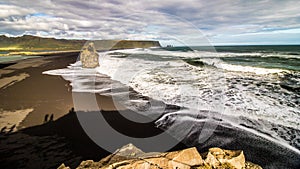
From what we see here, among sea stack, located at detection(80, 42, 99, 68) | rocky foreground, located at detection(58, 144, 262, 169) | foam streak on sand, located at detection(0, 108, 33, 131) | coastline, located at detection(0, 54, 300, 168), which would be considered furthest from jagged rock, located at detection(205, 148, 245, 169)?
sea stack, located at detection(80, 42, 99, 68)

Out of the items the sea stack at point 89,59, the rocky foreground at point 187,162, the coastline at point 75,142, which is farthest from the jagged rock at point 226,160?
the sea stack at point 89,59

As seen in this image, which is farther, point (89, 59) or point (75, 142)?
point (89, 59)

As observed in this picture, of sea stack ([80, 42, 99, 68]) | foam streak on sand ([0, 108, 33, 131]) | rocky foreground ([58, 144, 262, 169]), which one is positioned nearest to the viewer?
rocky foreground ([58, 144, 262, 169])

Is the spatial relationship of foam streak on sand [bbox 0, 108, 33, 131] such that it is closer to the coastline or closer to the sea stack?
the coastline

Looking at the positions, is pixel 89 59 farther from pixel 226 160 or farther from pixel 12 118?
pixel 226 160

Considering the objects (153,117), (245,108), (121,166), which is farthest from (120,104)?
(121,166)

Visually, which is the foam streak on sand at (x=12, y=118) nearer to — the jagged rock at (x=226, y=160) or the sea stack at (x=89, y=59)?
the jagged rock at (x=226, y=160)

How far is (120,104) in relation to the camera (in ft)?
33.1

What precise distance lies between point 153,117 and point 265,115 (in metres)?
4.84

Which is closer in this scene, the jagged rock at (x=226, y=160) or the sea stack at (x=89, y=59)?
the jagged rock at (x=226, y=160)

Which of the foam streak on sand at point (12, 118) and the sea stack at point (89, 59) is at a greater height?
the sea stack at point (89, 59)

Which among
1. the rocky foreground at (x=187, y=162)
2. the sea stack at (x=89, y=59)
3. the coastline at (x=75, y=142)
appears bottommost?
the coastline at (x=75, y=142)

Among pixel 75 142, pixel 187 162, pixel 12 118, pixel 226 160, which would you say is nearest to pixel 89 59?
pixel 12 118

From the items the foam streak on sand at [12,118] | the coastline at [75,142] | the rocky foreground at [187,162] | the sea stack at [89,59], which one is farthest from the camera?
the sea stack at [89,59]
